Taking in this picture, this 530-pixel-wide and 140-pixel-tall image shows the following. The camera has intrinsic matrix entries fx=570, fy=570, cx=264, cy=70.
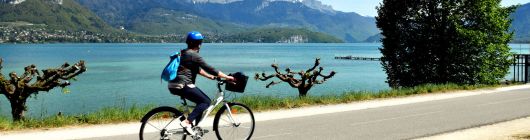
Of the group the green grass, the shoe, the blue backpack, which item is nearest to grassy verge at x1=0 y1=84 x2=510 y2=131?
the green grass

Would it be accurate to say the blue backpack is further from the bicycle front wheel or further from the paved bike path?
the paved bike path

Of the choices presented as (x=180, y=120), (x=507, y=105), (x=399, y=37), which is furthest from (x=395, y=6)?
(x=180, y=120)

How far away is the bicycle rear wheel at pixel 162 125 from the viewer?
9.57 m

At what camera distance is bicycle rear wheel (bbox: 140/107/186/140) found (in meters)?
9.57

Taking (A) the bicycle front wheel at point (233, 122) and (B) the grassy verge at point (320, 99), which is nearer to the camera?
(A) the bicycle front wheel at point (233, 122)

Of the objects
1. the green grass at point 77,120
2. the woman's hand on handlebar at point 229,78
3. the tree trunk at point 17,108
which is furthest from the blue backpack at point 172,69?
the tree trunk at point 17,108

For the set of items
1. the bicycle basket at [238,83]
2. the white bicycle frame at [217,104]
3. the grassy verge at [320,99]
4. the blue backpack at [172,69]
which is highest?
the blue backpack at [172,69]

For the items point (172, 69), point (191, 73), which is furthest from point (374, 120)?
point (172, 69)

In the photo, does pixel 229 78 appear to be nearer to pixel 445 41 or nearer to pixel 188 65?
pixel 188 65

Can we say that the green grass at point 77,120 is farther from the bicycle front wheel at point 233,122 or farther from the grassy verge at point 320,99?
the bicycle front wheel at point 233,122

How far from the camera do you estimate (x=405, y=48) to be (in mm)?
35031

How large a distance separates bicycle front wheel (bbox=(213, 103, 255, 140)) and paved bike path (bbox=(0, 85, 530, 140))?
40.0 inches

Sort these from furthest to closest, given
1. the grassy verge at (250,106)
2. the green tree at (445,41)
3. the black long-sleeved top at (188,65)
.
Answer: the green tree at (445,41)
the grassy verge at (250,106)
the black long-sleeved top at (188,65)

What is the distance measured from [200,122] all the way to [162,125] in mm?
704
